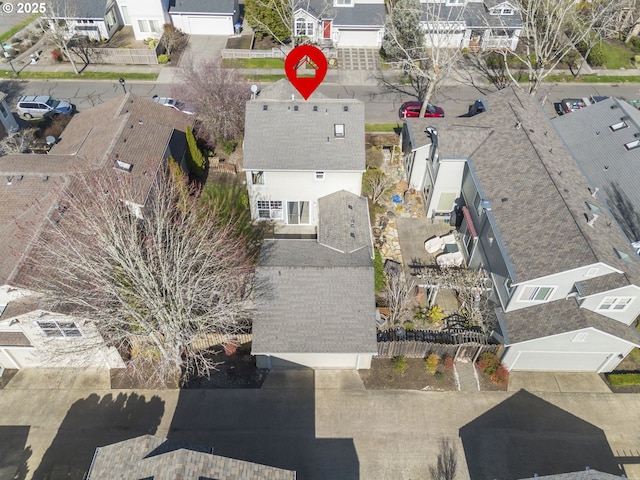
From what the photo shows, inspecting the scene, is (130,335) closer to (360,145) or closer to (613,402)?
(360,145)

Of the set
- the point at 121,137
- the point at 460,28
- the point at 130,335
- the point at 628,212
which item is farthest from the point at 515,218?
the point at 460,28

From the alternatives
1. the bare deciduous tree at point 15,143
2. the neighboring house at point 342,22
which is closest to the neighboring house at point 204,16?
the neighboring house at point 342,22

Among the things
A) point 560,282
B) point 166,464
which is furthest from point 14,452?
point 560,282

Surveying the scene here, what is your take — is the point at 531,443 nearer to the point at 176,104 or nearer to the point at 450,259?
the point at 450,259

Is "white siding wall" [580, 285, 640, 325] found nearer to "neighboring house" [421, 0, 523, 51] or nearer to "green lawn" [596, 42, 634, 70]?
"neighboring house" [421, 0, 523, 51]

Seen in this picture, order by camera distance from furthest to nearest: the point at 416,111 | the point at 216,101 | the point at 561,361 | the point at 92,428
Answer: the point at 416,111 < the point at 216,101 < the point at 561,361 < the point at 92,428

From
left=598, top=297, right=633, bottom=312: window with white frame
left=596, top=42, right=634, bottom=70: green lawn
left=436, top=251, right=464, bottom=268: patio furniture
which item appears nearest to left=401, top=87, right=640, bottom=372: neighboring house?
left=598, top=297, right=633, bottom=312: window with white frame
